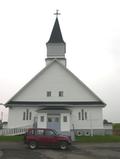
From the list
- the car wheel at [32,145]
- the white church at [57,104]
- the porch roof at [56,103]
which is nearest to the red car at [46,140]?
the car wheel at [32,145]

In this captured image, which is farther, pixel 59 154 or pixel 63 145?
pixel 63 145

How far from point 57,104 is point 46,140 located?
12.8 meters

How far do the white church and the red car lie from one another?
436 inches

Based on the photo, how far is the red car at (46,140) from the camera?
18188 millimetres

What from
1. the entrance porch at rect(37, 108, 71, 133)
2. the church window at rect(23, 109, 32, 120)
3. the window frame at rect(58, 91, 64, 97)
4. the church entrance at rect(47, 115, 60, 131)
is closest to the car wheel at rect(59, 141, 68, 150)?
the entrance porch at rect(37, 108, 71, 133)

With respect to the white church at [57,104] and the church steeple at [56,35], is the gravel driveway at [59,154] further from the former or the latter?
the church steeple at [56,35]

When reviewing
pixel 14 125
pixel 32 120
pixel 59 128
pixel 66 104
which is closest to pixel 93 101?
pixel 66 104

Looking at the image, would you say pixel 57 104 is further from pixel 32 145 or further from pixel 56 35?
pixel 32 145

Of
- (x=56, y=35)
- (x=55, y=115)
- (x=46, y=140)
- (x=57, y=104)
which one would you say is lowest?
(x=46, y=140)

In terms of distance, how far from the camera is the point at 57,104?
1222 inches

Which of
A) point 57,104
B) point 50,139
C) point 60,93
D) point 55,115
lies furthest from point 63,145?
point 60,93

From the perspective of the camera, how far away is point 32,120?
31016 millimetres

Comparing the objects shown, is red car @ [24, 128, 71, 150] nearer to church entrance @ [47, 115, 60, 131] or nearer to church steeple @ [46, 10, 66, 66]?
church entrance @ [47, 115, 60, 131]

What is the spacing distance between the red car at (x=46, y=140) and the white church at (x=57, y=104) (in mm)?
11074
